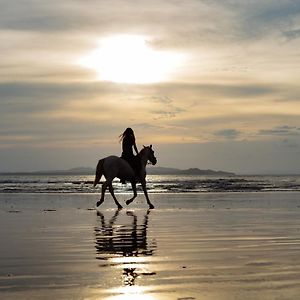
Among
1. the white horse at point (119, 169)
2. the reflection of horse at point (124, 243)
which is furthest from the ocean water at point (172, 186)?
the reflection of horse at point (124, 243)

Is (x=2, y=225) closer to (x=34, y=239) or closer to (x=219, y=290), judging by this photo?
(x=34, y=239)

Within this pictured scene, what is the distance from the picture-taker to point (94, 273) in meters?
6.62

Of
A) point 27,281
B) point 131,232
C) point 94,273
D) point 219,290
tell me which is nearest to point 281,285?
point 219,290

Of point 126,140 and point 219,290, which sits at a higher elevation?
point 126,140

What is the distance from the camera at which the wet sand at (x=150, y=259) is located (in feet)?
18.7

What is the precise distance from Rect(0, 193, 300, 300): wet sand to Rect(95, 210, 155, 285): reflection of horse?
11mm

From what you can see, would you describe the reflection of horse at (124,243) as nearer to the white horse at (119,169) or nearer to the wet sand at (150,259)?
the wet sand at (150,259)

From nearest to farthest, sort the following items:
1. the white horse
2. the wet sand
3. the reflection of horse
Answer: the wet sand < the reflection of horse < the white horse

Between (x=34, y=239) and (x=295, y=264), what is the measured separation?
14.8 ft

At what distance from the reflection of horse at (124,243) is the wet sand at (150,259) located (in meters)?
0.01

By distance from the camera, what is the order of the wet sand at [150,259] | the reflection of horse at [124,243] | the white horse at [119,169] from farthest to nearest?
the white horse at [119,169] → the reflection of horse at [124,243] → the wet sand at [150,259]

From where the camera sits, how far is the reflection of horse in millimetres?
7555

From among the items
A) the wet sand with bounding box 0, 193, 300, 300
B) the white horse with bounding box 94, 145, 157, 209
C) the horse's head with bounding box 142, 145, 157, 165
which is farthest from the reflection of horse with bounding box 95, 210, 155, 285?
the horse's head with bounding box 142, 145, 157, 165

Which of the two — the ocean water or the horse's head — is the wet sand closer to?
the horse's head
